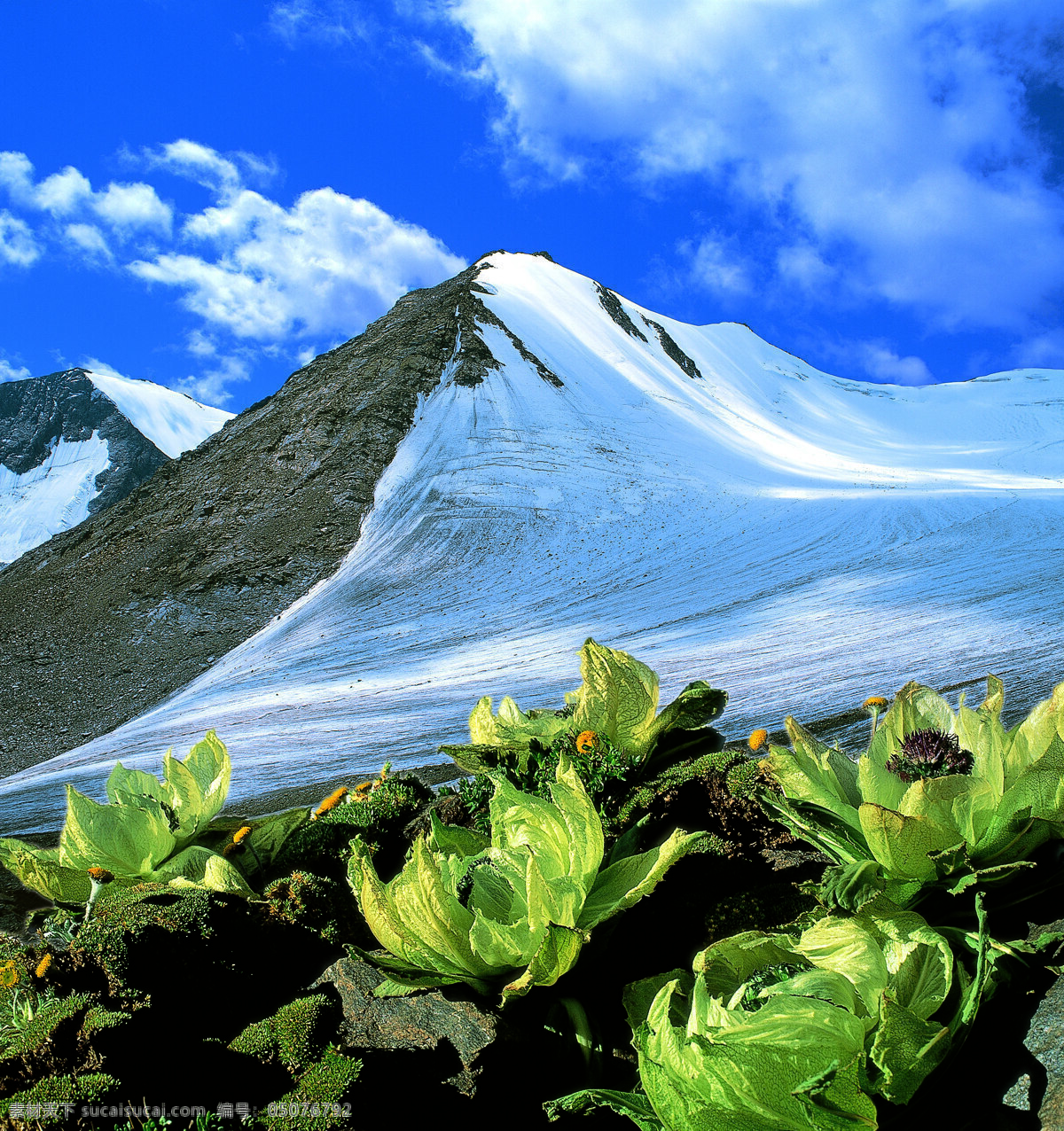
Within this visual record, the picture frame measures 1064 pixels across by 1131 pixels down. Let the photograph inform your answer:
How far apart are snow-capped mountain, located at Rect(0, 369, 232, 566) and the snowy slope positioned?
8 cm

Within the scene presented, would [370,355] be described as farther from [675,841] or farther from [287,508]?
[675,841]

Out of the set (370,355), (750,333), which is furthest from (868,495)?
(750,333)

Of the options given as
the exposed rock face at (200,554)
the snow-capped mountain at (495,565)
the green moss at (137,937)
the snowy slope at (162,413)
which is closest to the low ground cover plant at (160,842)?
the green moss at (137,937)

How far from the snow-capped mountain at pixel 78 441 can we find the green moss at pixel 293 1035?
54796 millimetres

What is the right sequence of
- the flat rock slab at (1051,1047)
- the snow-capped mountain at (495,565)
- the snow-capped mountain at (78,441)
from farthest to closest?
the snow-capped mountain at (78,441), the snow-capped mountain at (495,565), the flat rock slab at (1051,1047)

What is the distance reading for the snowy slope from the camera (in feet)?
196

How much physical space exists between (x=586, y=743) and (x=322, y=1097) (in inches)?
35.5

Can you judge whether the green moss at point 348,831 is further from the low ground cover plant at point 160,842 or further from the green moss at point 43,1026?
the green moss at point 43,1026

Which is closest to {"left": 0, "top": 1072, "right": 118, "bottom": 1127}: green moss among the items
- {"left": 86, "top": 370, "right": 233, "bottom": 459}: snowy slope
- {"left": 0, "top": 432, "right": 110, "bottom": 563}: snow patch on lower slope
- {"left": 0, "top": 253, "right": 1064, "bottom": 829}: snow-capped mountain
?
{"left": 0, "top": 253, "right": 1064, "bottom": 829}: snow-capped mountain

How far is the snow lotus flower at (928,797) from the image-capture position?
1018 mm

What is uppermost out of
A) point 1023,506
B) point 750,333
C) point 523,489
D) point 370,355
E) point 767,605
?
point 750,333

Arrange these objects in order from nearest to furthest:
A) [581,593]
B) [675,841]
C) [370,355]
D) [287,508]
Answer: [675,841] < [581,593] < [287,508] < [370,355]

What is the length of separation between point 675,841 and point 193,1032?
73 centimetres

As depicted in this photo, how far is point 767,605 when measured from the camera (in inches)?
381
